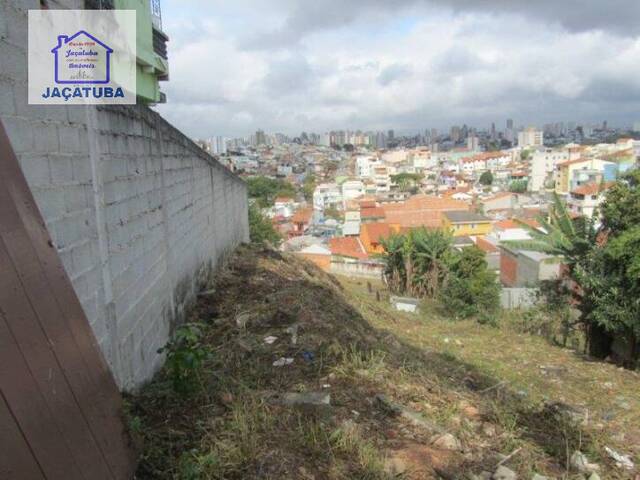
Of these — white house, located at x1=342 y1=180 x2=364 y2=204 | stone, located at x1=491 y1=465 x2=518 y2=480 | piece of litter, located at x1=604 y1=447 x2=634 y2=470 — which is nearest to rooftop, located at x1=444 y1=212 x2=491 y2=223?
white house, located at x1=342 y1=180 x2=364 y2=204

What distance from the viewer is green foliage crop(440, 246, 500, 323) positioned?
13.0m

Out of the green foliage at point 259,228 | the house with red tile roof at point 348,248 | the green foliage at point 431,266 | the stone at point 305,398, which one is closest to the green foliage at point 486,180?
the house with red tile roof at point 348,248

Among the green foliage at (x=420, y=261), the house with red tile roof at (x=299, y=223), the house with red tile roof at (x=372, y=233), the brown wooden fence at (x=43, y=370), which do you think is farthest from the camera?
the house with red tile roof at (x=299, y=223)

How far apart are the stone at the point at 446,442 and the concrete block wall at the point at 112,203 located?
185 centimetres

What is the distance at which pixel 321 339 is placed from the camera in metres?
4.24

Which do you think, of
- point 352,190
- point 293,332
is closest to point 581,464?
point 293,332

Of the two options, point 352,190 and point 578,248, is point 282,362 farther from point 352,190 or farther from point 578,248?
point 352,190

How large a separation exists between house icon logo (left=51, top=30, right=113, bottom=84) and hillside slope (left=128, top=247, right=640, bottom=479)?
70.6 inches

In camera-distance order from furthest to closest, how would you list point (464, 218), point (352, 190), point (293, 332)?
1. point (352, 190)
2. point (464, 218)
3. point (293, 332)

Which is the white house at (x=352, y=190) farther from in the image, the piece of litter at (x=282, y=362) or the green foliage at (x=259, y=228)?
the piece of litter at (x=282, y=362)

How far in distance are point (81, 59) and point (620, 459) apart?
409 cm

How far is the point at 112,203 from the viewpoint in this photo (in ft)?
9.55

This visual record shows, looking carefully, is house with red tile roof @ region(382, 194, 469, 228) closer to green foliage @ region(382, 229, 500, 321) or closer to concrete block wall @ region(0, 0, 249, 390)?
green foliage @ region(382, 229, 500, 321)

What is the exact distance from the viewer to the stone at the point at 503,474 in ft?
8.41
